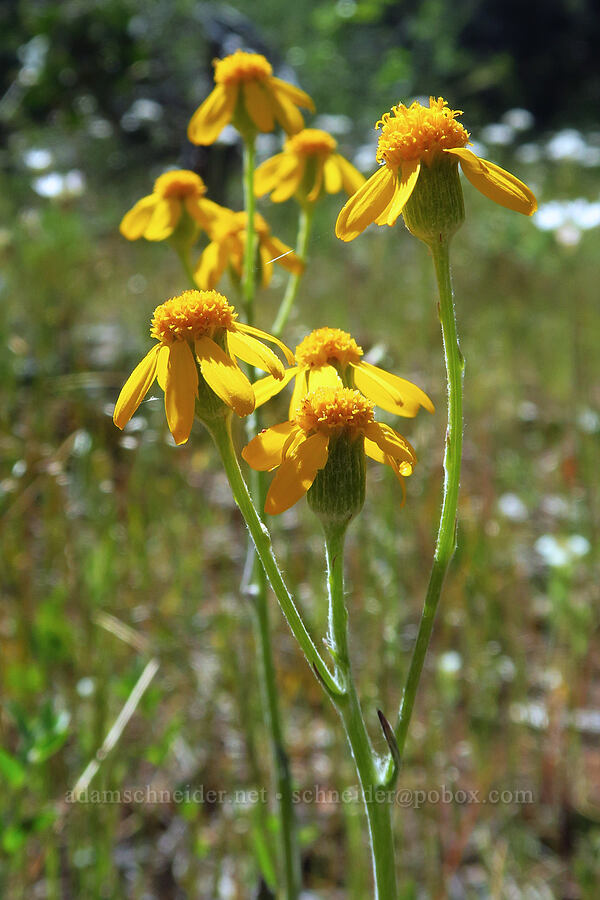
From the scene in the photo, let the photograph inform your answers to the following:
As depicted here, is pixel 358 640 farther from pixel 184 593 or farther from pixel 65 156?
pixel 65 156

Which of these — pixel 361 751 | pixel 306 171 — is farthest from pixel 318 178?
pixel 361 751

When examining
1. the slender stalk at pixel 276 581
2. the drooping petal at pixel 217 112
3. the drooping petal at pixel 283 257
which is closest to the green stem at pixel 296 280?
the drooping petal at pixel 283 257

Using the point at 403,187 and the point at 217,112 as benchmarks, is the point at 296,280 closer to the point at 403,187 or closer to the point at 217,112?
the point at 217,112

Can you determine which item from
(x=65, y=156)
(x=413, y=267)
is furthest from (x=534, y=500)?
(x=65, y=156)

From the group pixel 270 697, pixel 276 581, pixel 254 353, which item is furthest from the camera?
pixel 270 697

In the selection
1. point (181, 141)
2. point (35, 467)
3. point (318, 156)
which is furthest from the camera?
point (181, 141)

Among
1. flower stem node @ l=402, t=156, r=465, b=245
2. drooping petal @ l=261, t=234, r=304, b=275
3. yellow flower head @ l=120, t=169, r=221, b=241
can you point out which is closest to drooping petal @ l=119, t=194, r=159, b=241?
yellow flower head @ l=120, t=169, r=221, b=241

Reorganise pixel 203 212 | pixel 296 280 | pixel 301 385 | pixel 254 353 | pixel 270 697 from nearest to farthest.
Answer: pixel 254 353 → pixel 301 385 → pixel 270 697 → pixel 296 280 → pixel 203 212

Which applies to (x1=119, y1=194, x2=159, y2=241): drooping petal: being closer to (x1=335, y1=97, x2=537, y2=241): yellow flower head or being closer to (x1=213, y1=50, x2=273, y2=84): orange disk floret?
(x1=213, y1=50, x2=273, y2=84): orange disk floret

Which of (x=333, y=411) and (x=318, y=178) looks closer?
(x=333, y=411)
